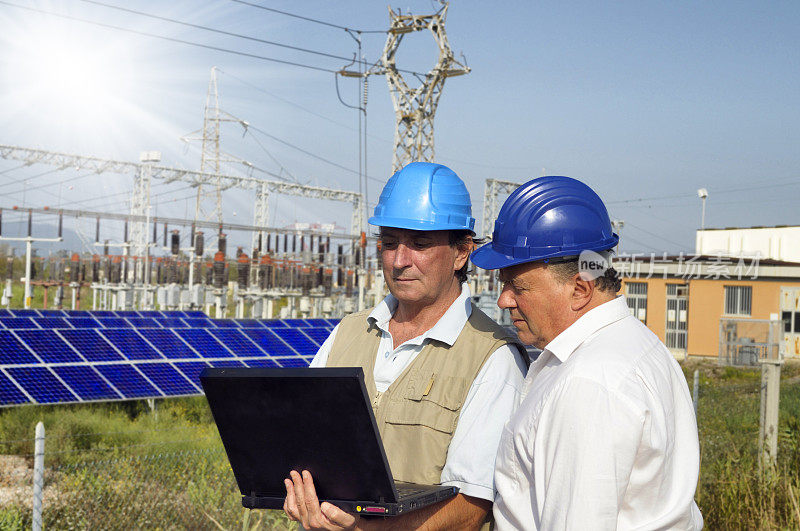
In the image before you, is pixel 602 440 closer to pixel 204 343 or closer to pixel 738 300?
pixel 204 343

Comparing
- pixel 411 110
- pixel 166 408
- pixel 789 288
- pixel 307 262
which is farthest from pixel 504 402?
pixel 789 288

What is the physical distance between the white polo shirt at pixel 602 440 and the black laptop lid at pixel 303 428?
317 millimetres

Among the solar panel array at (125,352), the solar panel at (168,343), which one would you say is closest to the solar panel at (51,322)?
the solar panel array at (125,352)

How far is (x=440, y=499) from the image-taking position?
2.04 metres

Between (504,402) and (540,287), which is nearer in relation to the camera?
(540,287)

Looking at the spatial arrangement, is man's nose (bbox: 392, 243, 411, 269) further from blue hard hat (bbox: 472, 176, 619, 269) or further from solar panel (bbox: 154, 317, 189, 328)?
solar panel (bbox: 154, 317, 189, 328)

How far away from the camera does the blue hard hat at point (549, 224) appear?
1.98 m

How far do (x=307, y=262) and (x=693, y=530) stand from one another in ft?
73.0

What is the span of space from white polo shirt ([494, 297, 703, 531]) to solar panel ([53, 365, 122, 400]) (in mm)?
8034

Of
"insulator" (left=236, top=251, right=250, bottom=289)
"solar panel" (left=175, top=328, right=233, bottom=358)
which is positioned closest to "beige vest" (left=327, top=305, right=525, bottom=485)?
"solar panel" (left=175, top=328, right=233, bottom=358)

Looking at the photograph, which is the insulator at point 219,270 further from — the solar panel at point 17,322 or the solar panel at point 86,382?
the solar panel at point 86,382

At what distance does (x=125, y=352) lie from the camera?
34.8 ft

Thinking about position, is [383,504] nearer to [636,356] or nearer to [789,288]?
[636,356]

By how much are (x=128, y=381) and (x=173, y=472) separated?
2956 mm
